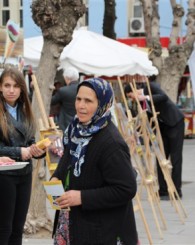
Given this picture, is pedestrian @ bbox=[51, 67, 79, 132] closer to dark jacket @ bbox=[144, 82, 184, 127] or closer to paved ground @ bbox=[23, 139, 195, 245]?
dark jacket @ bbox=[144, 82, 184, 127]

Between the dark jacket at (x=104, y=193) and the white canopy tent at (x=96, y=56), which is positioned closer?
the dark jacket at (x=104, y=193)

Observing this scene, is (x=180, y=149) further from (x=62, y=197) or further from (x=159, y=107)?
(x=62, y=197)

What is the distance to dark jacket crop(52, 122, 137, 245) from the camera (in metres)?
4.15

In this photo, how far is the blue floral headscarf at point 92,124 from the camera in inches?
164

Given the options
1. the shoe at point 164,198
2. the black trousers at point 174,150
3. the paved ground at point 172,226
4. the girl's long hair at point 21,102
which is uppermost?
the girl's long hair at point 21,102

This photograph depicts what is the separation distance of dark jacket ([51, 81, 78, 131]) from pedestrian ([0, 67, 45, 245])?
205 inches

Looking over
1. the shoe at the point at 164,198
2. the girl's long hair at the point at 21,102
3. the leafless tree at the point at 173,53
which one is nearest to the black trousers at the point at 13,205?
the girl's long hair at the point at 21,102

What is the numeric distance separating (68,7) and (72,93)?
2882 mm

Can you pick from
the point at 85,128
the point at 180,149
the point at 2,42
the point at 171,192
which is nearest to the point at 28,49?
the point at 2,42

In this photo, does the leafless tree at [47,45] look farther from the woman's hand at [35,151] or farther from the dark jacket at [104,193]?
the dark jacket at [104,193]

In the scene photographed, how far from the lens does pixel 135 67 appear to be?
16406mm

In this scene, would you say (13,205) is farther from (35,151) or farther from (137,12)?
(137,12)

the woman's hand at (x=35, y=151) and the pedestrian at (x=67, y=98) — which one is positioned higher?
the woman's hand at (x=35, y=151)

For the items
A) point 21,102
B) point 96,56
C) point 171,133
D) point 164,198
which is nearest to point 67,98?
point 171,133
